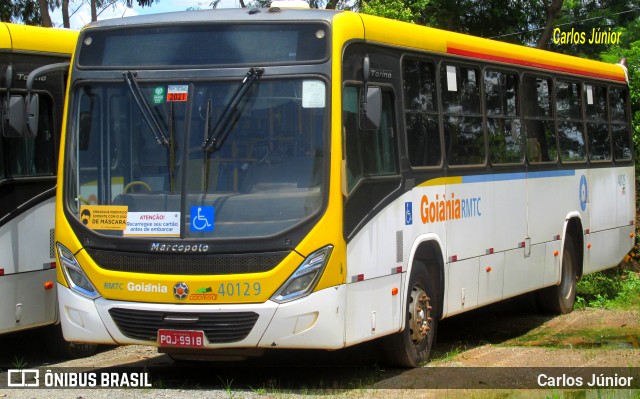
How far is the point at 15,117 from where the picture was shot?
34.3 ft

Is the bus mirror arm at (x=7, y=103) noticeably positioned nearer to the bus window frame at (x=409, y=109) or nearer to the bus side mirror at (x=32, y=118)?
the bus side mirror at (x=32, y=118)

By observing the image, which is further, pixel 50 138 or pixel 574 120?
pixel 574 120

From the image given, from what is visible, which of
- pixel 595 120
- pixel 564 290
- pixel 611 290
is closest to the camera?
pixel 564 290

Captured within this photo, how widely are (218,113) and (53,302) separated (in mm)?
3208

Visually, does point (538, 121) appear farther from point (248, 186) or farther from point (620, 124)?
point (248, 186)

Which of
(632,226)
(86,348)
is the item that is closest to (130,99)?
(86,348)

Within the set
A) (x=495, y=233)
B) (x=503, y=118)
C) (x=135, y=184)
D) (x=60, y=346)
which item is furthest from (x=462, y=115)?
(x=60, y=346)

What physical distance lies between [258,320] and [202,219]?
92 centimetres

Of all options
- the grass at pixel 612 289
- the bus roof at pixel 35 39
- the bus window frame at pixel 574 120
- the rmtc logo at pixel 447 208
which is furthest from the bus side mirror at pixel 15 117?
the grass at pixel 612 289

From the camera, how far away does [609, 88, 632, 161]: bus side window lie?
17375 mm

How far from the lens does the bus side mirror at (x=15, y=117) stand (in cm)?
1042

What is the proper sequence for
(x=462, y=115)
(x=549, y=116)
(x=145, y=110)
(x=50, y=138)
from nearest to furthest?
(x=145, y=110)
(x=50, y=138)
(x=462, y=115)
(x=549, y=116)

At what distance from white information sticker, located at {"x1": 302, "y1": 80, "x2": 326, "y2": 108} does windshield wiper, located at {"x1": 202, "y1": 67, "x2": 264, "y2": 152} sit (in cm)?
39

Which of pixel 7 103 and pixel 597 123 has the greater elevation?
pixel 7 103
